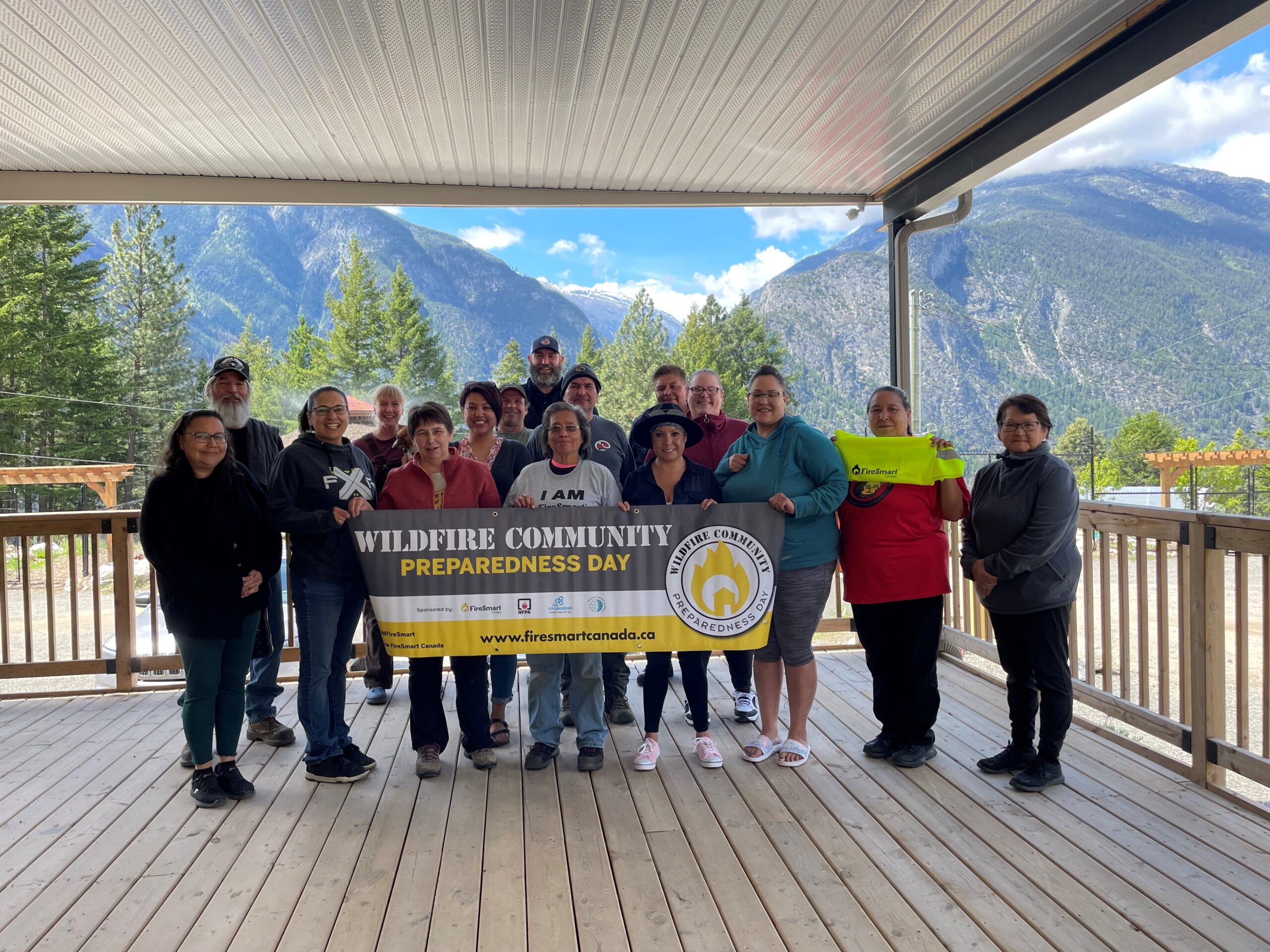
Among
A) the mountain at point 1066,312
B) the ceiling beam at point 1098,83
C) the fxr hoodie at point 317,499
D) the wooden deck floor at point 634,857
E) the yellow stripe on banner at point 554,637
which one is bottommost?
the wooden deck floor at point 634,857

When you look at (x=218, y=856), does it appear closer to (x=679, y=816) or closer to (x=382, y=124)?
(x=679, y=816)

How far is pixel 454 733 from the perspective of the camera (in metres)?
3.99

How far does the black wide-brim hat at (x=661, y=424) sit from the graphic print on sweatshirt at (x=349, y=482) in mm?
1149

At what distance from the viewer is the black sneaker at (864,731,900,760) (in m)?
3.55

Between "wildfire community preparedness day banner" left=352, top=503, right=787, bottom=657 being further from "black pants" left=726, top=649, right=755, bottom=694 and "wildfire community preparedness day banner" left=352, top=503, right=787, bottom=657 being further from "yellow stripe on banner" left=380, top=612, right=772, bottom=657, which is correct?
"black pants" left=726, top=649, right=755, bottom=694

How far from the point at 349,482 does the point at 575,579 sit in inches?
40.2

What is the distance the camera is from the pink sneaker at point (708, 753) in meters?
3.47

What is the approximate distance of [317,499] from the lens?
3287mm

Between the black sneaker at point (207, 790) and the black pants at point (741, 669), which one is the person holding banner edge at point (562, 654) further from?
the black sneaker at point (207, 790)

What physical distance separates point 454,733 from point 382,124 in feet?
10.3

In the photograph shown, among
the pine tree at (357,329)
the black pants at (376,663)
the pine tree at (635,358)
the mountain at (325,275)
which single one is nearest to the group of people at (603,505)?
the black pants at (376,663)

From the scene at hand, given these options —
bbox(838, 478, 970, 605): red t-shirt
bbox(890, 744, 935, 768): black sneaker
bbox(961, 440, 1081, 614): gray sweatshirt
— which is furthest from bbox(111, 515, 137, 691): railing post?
bbox(961, 440, 1081, 614): gray sweatshirt

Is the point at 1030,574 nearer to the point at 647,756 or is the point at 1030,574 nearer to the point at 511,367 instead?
the point at 647,756

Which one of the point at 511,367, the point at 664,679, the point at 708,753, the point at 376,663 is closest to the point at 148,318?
the point at 511,367
